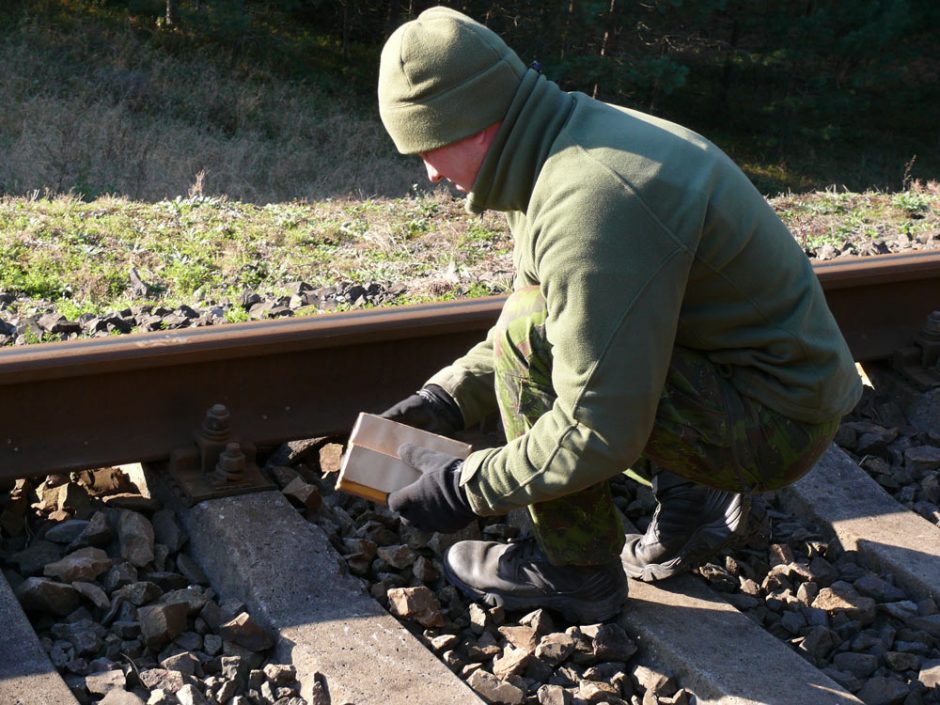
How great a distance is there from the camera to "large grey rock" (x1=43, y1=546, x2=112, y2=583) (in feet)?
10.2

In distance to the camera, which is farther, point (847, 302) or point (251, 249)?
point (251, 249)

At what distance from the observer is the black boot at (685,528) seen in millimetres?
3365

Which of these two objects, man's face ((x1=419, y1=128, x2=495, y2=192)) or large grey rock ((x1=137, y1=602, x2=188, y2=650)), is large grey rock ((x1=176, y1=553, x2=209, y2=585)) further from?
man's face ((x1=419, y1=128, x2=495, y2=192))

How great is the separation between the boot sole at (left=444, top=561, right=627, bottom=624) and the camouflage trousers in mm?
247

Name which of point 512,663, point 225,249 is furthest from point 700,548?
point 225,249

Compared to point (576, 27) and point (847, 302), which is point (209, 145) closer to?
point (847, 302)

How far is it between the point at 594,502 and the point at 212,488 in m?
1.20

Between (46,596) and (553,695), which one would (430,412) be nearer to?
(553,695)

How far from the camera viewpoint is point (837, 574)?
3637 mm

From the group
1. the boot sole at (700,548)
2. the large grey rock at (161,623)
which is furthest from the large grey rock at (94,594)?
the boot sole at (700,548)

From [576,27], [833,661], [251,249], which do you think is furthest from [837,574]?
[576,27]

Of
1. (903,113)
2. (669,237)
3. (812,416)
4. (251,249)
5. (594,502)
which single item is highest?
(669,237)

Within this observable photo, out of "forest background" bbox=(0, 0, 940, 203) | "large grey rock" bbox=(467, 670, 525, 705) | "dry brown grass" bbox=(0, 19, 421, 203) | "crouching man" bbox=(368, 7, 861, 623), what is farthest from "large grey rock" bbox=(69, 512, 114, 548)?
"forest background" bbox=(0, 0, 940, 203)

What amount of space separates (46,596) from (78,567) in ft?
0.40
